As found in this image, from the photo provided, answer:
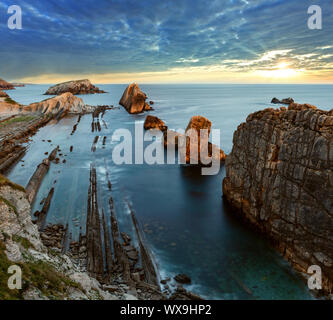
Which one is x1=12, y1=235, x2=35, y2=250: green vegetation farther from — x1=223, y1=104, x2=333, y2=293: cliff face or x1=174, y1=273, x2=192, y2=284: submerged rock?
x1=223, y1=104, x2=333, y2=293: cliff face

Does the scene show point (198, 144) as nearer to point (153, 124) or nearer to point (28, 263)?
point (28, 263)

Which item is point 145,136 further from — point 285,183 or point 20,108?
point 20,108

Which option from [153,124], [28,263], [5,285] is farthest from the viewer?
[153,124]

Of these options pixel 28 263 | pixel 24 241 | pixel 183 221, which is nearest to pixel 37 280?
pixel 28 263

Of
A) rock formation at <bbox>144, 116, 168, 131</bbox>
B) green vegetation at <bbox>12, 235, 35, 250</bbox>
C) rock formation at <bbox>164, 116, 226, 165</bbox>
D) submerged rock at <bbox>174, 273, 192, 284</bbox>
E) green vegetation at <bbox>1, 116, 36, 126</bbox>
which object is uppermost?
green vegetation at <bbox>1, 116, 36, 126</bbox>

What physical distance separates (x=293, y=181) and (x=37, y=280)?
682 inches

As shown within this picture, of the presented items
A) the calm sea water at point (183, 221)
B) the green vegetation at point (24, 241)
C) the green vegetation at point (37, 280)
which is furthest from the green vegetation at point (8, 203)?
the calm sea water at point (183, 221)

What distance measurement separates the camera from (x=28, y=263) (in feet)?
36.1

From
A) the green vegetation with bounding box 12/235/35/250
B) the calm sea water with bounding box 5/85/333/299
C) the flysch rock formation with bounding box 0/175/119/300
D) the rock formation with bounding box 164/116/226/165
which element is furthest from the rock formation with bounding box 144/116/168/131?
the green vegetation with bounding box 12/235/35/250

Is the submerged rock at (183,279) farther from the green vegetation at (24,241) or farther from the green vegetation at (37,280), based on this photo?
the green vegetation at (24,241)

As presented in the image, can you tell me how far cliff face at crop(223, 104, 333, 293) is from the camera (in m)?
15.3

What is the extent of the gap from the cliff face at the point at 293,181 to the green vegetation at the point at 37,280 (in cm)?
1511

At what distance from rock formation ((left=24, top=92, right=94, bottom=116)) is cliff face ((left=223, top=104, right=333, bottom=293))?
299 feet

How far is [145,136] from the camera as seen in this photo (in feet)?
209
